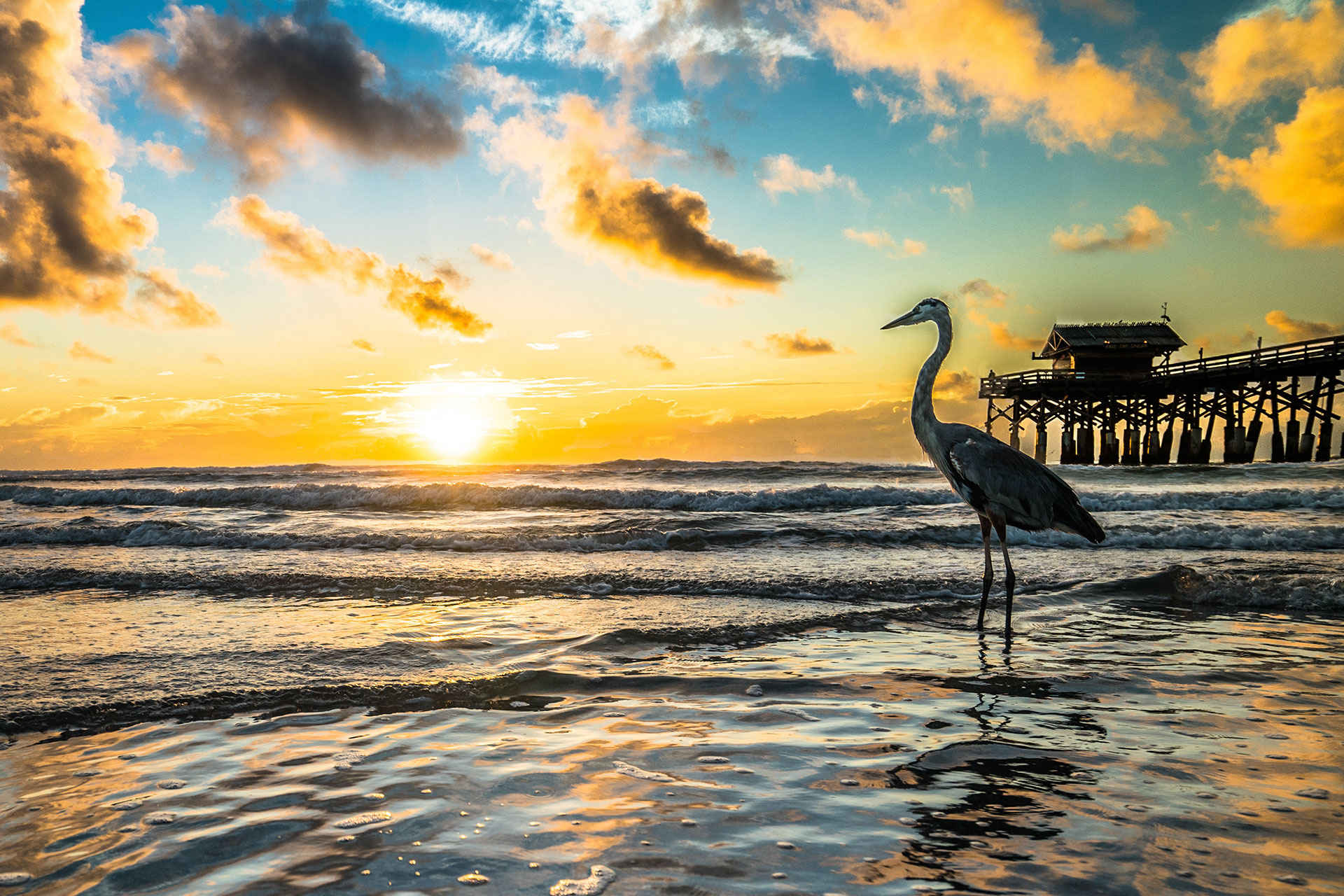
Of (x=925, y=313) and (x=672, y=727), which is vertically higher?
(x=925, y=313)

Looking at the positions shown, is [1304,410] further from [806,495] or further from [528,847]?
[528,847]

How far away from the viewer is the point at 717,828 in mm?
2686

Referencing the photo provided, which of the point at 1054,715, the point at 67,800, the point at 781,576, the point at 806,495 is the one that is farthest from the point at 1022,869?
the point at 806,495

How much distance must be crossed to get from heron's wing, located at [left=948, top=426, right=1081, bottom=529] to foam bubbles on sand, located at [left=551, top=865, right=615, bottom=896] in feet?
18.2

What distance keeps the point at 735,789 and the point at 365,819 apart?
146 cm

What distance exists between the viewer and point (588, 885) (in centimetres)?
230

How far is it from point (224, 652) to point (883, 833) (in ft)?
16.8

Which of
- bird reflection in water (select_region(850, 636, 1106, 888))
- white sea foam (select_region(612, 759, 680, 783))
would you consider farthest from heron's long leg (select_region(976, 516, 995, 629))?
white sea foam (select_region(612, 759, 680, 783))

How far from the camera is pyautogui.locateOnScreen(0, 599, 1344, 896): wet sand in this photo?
7.89ft

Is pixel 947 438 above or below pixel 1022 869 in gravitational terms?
above

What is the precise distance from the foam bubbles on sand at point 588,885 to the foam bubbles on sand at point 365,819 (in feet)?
2.91

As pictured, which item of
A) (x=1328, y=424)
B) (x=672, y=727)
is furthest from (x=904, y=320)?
(x=1328, y=424)

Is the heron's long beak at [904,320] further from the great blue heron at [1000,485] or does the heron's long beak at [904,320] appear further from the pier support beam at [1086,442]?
the pier support beam at [1086,442]

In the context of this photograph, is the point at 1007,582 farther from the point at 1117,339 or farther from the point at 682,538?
the point at 1117,339
